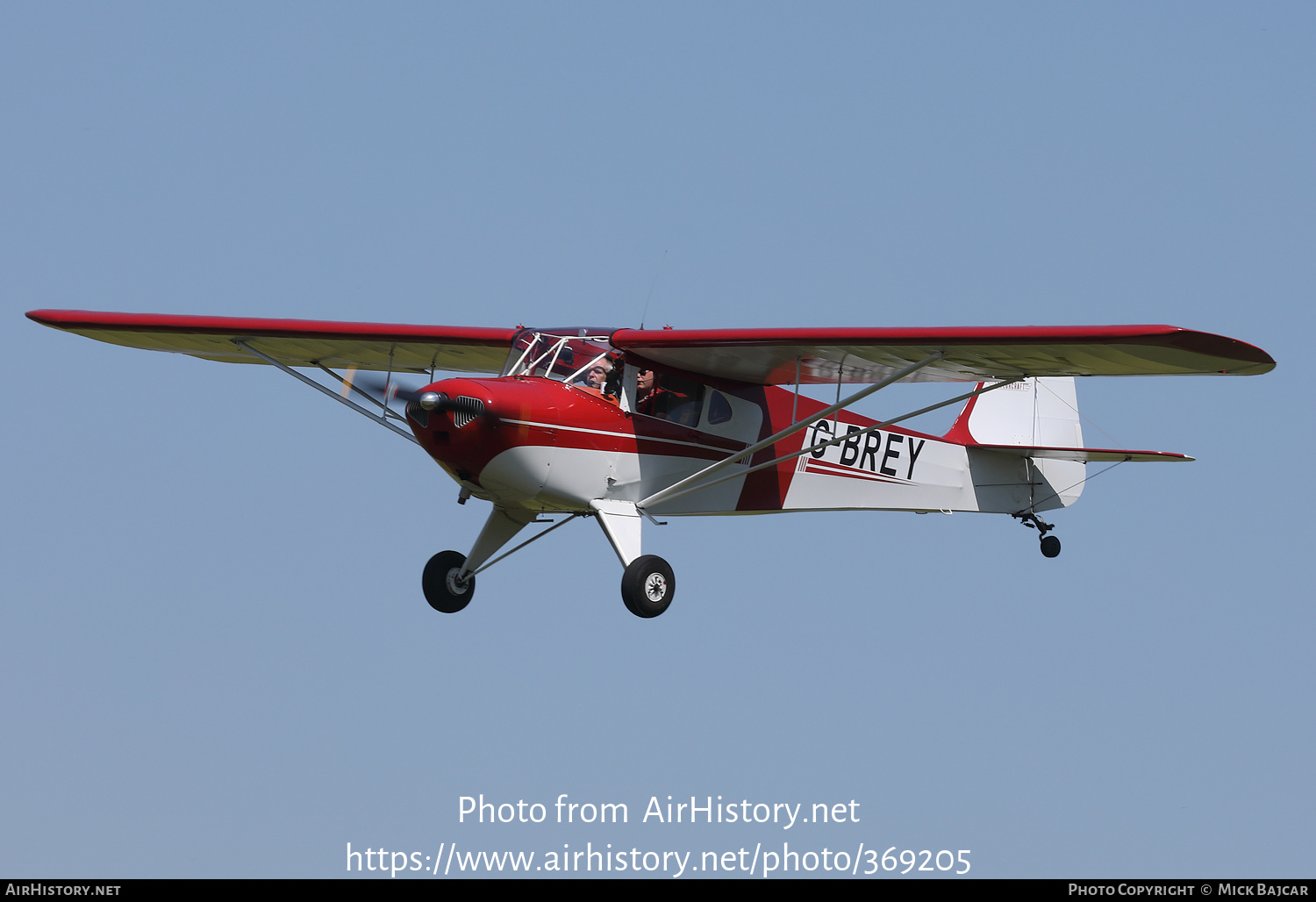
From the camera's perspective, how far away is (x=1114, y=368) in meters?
12.4

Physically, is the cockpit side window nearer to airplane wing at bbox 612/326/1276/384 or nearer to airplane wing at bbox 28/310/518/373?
airplane wing at bbox 612/326/1276/384

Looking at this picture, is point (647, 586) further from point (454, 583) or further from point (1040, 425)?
point (1040, 425)

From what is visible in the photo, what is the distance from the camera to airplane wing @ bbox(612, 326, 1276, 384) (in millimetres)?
11500

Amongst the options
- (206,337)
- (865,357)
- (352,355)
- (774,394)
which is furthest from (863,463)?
(206,337)

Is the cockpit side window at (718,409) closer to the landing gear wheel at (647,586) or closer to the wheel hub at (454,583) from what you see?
the landing gear wheel at (647,586)

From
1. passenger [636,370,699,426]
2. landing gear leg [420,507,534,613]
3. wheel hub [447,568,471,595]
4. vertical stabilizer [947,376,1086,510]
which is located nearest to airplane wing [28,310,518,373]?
passenger [636,370,699,426]

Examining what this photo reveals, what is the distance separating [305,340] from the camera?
14.9m

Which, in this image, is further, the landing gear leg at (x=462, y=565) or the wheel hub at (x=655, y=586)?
the landing gear leg at (x=462, y=565)

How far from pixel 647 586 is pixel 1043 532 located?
690 cm

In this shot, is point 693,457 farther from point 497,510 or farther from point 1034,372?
point 1034,372

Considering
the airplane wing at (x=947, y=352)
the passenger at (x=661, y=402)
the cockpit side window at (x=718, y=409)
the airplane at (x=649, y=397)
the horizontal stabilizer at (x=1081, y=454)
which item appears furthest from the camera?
the horizontal stabilizer at (x=1081, y=454)

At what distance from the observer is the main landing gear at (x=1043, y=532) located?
18.0m

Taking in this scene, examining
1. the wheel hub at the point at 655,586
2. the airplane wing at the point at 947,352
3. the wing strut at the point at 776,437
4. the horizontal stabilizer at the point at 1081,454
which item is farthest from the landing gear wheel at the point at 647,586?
the horizontal stabilizer at the point at 1081,454

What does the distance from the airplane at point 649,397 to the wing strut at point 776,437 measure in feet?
0.08
